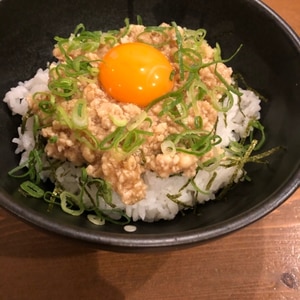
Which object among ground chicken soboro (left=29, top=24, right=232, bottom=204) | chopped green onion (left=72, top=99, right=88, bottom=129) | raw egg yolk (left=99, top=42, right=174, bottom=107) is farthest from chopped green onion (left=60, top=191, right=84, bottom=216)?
raw egg yolk (left=99, top=42, right=174, bottom=107)

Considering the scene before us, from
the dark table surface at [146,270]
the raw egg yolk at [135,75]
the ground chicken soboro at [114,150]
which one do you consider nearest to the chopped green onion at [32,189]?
the ground chicken soboro at [114,150]

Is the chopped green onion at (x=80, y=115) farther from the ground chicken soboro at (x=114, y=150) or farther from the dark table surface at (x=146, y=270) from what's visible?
the dark table surface at (x=146, y=270)

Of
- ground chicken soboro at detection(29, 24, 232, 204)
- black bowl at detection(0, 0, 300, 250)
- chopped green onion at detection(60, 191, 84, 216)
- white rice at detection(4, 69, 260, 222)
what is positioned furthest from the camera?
white rice at detection(4, 69, 260, 222)

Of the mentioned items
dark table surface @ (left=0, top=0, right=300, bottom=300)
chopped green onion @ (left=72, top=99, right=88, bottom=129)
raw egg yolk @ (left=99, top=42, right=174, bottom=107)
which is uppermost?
raw egg yolk @ (left=99, top=42, right=174, bottom=107)

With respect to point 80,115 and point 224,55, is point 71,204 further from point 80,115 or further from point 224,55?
point 224,55

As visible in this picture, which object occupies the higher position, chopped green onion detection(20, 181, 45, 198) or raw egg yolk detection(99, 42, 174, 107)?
raw egg yolk detection(99, 42, 174, 107)

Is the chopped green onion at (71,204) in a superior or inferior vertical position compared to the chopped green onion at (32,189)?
superior

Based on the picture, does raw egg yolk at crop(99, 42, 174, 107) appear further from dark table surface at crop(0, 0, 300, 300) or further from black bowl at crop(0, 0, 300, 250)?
dark table surface at crop(0, 0, 300, 300)
